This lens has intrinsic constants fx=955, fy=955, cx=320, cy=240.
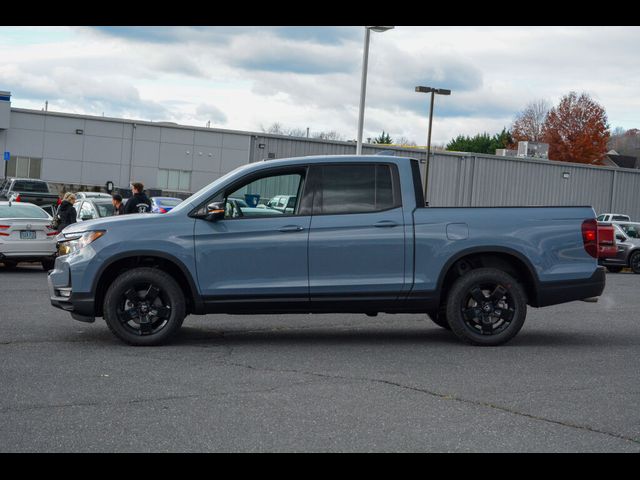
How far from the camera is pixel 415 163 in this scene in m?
10.2

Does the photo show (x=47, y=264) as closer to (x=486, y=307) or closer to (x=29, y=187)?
(x=486, y=307)

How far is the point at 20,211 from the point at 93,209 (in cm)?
403

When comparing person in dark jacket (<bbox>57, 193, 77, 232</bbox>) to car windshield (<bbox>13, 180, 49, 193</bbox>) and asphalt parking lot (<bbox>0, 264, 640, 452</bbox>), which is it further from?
car windshield (<bbox>13, 180, 49, 193</bbox>)

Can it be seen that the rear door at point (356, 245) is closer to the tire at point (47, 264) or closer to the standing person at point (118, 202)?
the standing person at point (118, 202)

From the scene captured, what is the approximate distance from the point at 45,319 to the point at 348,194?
4.28 meters

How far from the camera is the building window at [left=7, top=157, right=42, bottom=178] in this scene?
50.1m

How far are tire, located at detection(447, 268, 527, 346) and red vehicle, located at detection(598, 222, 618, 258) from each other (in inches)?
497

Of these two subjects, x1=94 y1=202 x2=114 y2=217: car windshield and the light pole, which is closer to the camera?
x1=94 y1=202 x2=114 y2=217: car windshield

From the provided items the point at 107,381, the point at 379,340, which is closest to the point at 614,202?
the point at 379,340

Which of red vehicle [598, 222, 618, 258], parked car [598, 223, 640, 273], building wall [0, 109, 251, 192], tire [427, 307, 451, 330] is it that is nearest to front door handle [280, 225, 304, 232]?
tire [427, 307, 451, 330]

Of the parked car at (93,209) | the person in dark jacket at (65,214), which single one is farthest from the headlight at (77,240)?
the parked car at (93,209)

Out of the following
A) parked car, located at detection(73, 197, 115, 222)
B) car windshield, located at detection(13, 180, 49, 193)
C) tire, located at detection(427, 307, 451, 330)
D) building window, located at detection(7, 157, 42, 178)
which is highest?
building window, located at detection(7, 157, 42, 178)

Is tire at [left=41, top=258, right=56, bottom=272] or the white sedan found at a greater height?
the white sedan
